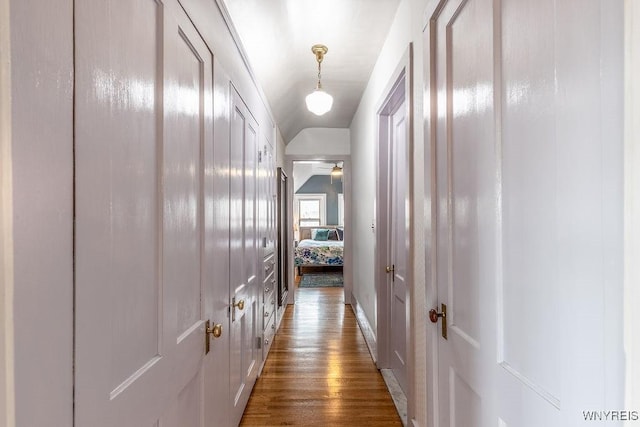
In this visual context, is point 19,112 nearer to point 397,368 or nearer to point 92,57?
point 92,57

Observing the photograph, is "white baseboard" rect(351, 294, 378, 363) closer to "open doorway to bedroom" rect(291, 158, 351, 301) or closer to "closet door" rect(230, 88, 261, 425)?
"closet door" rect(230, 88, 261, 425)

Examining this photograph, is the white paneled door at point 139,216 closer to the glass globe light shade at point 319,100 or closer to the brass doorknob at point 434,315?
the brass doorknob at point 434,315

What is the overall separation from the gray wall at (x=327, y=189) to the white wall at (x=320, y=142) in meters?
5.80

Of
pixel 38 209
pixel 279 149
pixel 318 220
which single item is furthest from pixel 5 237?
pixel 318 220

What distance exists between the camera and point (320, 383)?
8.44 ft

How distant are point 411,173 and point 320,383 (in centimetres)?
170

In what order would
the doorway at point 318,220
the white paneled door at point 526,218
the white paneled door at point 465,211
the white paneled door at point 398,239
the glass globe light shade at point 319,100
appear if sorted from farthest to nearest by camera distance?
1. the doorway at point 318,220
2. the glass globe light shade at point 319,100
3. the white paneled door at point 398,239
4. the white paneled door at point 465,211
5. the white paneled door at point 526,218

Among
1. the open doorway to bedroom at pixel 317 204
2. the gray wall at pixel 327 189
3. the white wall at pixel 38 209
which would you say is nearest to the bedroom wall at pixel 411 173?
the white wall at pixel 38 209

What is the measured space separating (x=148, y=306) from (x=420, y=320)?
1.30 metres

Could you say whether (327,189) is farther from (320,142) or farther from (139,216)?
(139,216)

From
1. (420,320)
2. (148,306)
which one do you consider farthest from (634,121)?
(420,320)

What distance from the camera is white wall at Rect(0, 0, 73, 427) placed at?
48 centimetres

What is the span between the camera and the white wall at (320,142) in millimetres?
4883

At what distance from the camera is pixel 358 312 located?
4129mm
